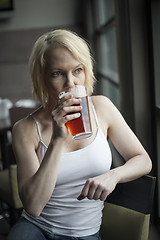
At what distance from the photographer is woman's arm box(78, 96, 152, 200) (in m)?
1.06

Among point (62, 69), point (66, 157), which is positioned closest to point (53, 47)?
point (62, 69)

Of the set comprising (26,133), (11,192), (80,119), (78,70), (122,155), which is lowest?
(11,192)

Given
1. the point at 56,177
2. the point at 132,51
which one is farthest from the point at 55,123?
the point at 132,51

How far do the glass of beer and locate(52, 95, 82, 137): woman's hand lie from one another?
0.07ft

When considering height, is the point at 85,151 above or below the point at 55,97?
below

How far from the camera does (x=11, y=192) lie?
6.79 ft

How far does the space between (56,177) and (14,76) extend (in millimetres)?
4552

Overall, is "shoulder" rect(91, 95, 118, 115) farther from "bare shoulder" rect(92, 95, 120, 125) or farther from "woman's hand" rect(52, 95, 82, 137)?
"woman's hand" rect(52, 95, 82, 137)

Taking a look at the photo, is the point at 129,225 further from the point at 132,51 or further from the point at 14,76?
the point at 14,76

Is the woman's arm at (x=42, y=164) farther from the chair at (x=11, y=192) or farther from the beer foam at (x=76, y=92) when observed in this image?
the chair at (x=11, y=192)

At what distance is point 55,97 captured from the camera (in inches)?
51.8

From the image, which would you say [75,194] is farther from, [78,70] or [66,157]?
[78,70]

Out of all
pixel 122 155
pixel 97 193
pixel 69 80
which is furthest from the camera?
pixel 122 155

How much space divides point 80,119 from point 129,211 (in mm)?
399
